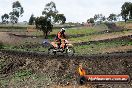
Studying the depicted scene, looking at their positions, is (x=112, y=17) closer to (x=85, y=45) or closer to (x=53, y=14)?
(x=53, y=14)

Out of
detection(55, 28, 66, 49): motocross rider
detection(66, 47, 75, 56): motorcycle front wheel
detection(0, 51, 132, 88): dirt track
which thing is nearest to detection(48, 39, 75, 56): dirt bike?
detection(66, 47, 75, 56): motorcycle front wheel

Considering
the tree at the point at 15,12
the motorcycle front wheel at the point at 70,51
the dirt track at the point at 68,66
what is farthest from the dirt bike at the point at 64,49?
the tree at the point at 15,12

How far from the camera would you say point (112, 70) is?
31.6 meters

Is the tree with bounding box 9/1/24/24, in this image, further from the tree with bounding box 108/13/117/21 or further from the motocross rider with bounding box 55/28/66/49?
the motocross rider with bounding box 55/28/66/49

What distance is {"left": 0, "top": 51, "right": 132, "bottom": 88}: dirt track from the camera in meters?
30.1

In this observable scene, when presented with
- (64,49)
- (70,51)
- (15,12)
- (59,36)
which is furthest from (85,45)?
(15,12)

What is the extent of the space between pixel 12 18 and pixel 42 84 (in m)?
A: 119

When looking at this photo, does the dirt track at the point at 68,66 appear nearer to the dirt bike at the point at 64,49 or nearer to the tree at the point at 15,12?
the dirt bike at the point at 64,49

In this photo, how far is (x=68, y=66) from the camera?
32.3 metres

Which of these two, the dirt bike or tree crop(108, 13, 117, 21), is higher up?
the dirt bike

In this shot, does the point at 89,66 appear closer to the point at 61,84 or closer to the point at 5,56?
the point at 61,84

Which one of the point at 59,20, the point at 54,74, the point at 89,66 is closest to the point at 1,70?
the point at 54,74

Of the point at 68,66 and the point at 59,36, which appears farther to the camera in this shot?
the point at 68,66

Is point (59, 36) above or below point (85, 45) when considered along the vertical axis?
above
